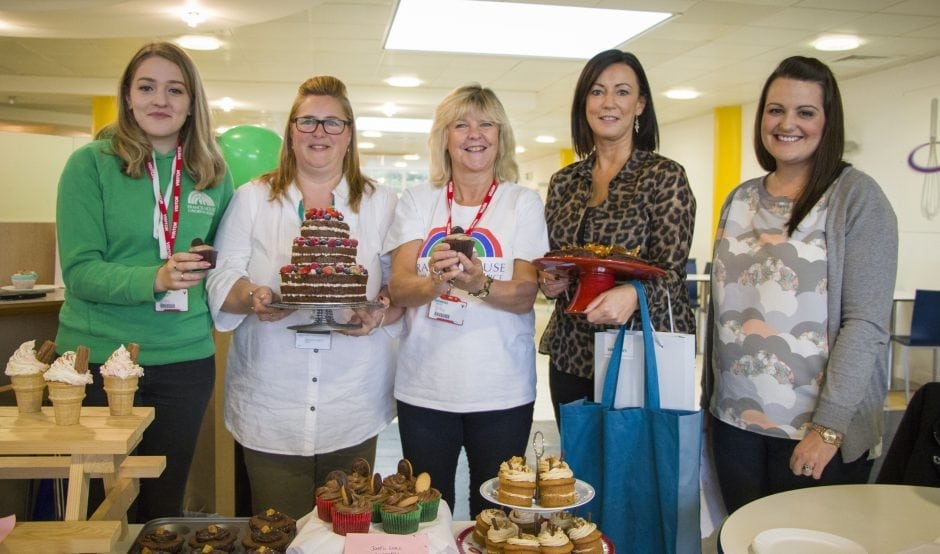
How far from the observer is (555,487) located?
1711mm

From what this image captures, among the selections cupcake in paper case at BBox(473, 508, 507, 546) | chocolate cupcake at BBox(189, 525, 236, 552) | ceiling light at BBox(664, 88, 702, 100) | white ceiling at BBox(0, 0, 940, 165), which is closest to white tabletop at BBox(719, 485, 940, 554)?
cupcake in paper case at BBox(473, 508, 507, 546)

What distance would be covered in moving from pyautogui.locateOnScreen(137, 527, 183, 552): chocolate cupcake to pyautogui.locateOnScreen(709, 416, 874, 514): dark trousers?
152cm

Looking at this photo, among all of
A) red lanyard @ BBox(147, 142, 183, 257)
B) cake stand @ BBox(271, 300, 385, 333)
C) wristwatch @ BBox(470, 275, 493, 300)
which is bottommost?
cake stand @ BBox(271, 300, 385, 333)

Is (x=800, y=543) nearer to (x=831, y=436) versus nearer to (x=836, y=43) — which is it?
(x=831, y=436)

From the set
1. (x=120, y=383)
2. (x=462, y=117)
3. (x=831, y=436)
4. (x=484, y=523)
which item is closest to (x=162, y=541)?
(x=120, y=383)

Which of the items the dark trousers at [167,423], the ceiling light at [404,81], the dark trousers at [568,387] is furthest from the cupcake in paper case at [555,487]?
the ceiling light at [404,81]

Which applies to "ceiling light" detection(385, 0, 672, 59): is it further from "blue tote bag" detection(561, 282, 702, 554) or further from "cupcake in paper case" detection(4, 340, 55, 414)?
"cupcake in paper case" detection(4, 340, 55, 414)

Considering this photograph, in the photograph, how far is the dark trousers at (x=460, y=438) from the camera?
2.34m

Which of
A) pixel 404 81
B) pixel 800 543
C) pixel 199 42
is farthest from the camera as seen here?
pixel 404 81

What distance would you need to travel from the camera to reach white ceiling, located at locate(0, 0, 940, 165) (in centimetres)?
625

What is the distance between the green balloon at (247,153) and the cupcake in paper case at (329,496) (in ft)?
8.64

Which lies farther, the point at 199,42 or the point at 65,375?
the point at 199,42

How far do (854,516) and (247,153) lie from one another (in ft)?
11.0

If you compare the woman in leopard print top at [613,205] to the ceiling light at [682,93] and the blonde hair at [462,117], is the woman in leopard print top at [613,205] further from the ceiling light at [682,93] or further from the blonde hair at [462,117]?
the ceiling light at [682,93]
